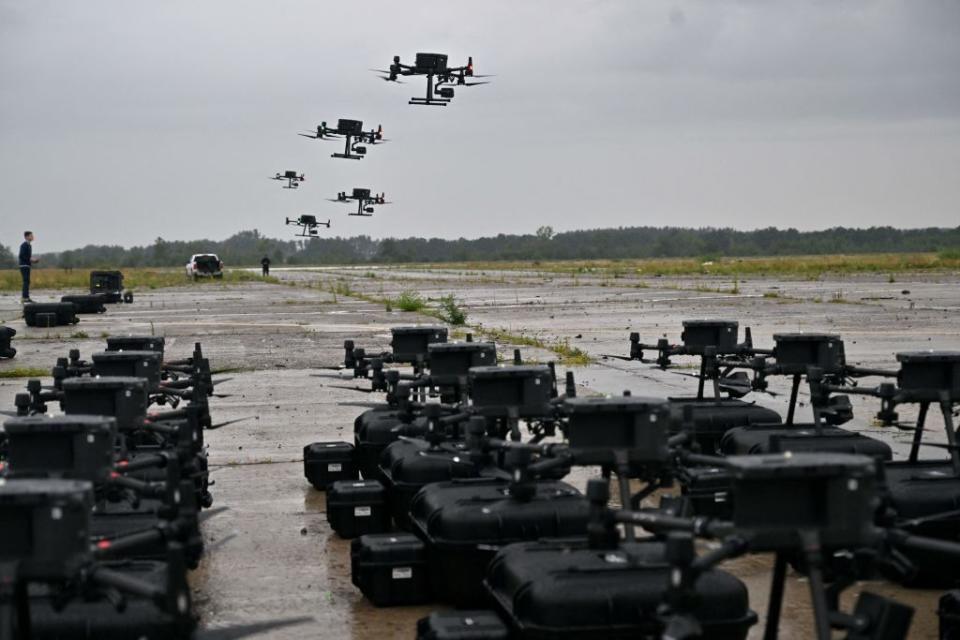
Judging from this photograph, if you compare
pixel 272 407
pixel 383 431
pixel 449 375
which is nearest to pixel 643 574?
pixel 449 375

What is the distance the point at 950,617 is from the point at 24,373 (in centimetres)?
2074

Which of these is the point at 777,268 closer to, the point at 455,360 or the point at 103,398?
the point at 455,360

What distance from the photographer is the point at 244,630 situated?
829 centimetres

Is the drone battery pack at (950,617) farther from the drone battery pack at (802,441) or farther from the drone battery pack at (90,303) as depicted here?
the drone battery pack at (90,303)

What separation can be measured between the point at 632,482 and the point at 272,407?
7848 millimetres

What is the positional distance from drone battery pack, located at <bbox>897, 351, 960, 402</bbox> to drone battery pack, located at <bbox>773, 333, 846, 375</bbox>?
205cm

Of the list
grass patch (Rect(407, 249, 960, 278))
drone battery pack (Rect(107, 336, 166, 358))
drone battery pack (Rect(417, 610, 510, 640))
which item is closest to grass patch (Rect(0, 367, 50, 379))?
drone battery pack (Rect(107, 336, 166, 358))

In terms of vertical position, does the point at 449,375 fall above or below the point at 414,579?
above

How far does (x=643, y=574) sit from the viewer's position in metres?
6.83

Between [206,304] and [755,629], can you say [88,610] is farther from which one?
[206,304]

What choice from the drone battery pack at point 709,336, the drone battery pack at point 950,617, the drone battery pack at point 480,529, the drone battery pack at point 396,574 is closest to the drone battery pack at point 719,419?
the drone battery pack at point 709,336

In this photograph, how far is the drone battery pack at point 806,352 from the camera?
485 inches

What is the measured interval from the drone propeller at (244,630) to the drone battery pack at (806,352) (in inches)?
214

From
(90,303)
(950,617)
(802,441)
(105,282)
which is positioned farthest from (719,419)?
(105,282)
